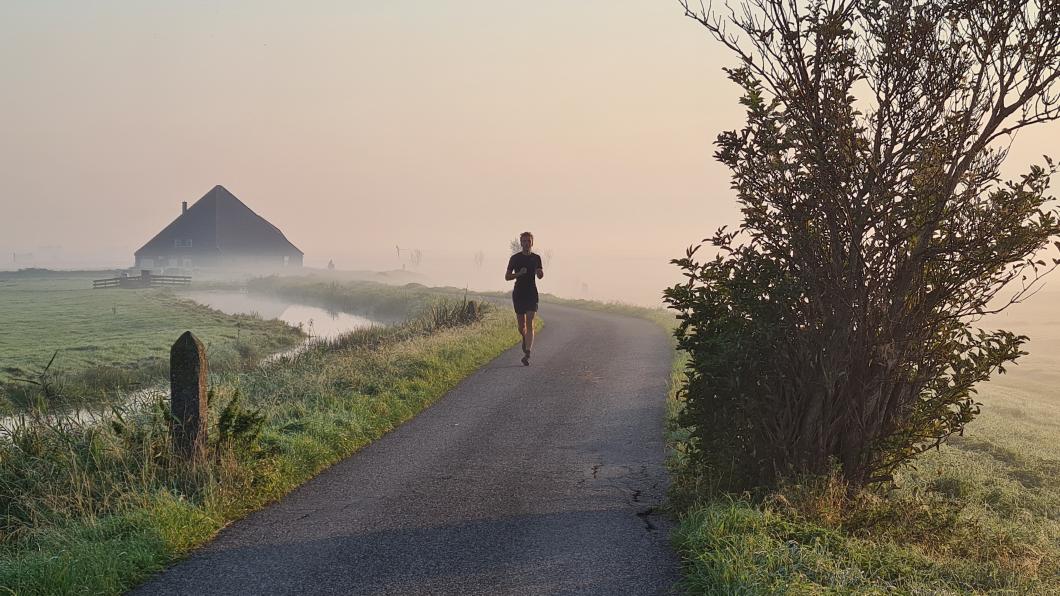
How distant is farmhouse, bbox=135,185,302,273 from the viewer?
2788 inches

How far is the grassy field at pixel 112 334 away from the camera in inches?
798

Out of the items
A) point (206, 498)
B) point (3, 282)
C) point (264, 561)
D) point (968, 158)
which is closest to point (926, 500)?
point (968, 158)

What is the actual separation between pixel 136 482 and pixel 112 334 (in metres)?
24.5

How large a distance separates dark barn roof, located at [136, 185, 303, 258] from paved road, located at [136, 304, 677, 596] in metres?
67.6

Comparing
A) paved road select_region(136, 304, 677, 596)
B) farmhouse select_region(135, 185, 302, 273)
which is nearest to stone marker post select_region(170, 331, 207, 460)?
paved road select_region(136, 304, 677, 596)

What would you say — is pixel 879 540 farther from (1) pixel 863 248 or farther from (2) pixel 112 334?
(2) pixel 112 334

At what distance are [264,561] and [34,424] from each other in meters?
3.58

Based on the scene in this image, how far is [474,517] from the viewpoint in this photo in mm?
6141

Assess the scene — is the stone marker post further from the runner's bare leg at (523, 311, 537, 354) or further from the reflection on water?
the reflection on water

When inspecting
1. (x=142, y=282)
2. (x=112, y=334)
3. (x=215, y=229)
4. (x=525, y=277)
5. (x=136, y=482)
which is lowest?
(x=112, y=334)

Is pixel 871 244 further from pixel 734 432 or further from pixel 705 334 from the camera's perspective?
pixel 734 432

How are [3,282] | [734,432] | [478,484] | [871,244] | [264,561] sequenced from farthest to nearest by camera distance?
1. [3,282]
2. [478,484]
3. [734,432]
4. [871,244]
5. [264,561]

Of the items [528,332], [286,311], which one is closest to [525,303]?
[528,332]

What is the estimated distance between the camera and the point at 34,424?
710 centimetres
